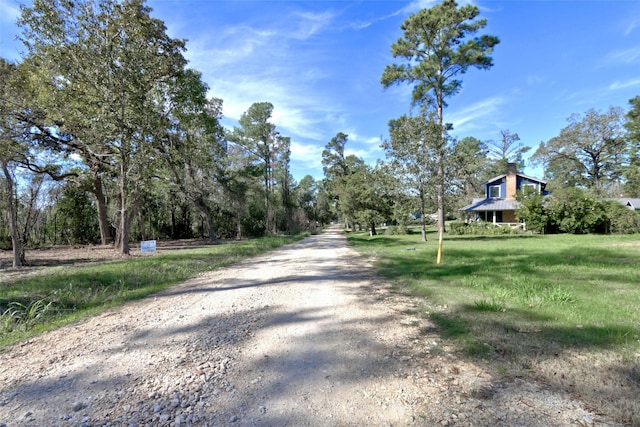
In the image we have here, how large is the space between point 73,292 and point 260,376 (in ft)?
19.6

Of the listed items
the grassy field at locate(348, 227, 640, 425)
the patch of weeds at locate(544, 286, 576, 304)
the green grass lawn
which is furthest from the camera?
the patch of weeds at locate(544, 286, 576, 304)

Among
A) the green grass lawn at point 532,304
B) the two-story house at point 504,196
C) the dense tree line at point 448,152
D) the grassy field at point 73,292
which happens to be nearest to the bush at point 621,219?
the dense tree line at point 448,152

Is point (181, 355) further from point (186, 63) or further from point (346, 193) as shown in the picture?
point (346, 193)

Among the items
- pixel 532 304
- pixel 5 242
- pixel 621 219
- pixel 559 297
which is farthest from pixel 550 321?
pixel 5 242

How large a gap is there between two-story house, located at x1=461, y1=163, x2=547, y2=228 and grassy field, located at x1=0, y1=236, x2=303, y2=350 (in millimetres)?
28618

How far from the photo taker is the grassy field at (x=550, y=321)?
8.70ft

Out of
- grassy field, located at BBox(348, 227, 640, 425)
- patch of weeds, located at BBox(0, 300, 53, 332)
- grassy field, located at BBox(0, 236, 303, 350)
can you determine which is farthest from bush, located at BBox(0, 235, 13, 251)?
grassy field, located at BBox(348, 227, 640, 425)

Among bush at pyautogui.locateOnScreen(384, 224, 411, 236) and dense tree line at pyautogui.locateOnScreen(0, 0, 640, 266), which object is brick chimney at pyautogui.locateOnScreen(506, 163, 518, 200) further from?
bush at pyautogui.locateOnScreen(384, 224, 411, 236)

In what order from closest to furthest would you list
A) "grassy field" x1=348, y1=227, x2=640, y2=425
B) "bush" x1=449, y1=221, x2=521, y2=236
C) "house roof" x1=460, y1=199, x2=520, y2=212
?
"grassy field" x1=348, y1=227, x2=640, y2=425 < "bush" x1=449, y1=221, x2=521, y2=236 < "house roof" x1=460, y1=199, x2=520, y2=212

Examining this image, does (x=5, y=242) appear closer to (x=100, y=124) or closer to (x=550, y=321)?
(x=100, y=124)

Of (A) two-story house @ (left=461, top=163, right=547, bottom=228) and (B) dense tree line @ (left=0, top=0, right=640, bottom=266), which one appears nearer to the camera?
(B) dense tree line @ (left=0, top=0, right=640, bottom=266)

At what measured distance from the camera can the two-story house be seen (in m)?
29.0

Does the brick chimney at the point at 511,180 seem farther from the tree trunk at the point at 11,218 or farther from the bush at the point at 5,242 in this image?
the bush at the point at 5,242

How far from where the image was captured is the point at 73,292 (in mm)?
6379
